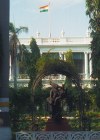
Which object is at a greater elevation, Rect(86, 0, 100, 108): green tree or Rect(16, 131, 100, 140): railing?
Rect(86, 0, 100, 108): green tree

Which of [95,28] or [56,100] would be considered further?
[95,28]

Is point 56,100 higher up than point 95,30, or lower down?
lower down

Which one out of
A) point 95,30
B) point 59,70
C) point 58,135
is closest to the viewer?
point 58,135

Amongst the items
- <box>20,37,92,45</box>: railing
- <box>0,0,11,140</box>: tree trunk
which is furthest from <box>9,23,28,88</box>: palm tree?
<box>0,0,11,140</box>: tree trunk

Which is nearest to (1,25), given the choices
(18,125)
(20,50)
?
(18,125)

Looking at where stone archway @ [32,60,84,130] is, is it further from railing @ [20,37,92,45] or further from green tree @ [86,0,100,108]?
railing @ [20,37,92,45]

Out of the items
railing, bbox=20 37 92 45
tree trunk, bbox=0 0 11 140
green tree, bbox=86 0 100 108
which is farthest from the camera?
railing, bbox=20 37 92 45

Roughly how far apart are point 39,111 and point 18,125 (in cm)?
197

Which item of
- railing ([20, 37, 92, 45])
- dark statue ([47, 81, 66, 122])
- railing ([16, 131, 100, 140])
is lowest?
railing ([16, 131, 100, 140])

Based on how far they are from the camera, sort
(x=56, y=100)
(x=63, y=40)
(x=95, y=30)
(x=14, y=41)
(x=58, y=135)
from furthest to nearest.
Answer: (x=63, y=40) < (x=14, y=41) < (x=95, y=30) < (x=56, y=100) < (x=58, y=135)

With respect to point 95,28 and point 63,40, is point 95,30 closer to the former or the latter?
point 95,28

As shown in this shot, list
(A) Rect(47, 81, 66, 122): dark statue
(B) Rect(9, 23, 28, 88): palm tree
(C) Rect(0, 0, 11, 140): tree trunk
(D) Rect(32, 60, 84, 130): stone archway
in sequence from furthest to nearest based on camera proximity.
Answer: (B) Rect(9, 23, 28, 88): palm tree, (D) Rect(32, 60, 84, 130): stone archway, (A) Rect(47, 81, 66, 122): dark statue, (C) Rect(0, 0, 11, 140): tree trunk

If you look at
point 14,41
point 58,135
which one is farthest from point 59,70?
point 14,41

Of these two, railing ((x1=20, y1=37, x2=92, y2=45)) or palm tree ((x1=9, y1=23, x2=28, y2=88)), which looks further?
railing ((x1=20, y1=37, x2=92, y2=45))
